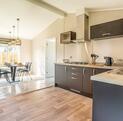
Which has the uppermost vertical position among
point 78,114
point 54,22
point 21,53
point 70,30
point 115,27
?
point 54,22

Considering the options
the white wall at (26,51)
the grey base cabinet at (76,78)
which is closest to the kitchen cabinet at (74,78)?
the grey base cabinet at (76,78)

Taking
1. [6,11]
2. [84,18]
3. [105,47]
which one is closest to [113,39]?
[105,47]

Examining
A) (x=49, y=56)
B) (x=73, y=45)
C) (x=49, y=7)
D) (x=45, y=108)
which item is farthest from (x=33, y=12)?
(x=45, y=108)

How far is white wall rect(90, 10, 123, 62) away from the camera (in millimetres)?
3571

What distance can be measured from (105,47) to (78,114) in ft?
7.49

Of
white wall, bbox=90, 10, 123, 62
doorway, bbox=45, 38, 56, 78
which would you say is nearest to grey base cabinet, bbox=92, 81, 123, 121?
white wall, bbox=90, 10, 123, 62

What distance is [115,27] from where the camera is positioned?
3.19m

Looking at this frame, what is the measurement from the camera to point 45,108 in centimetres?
279

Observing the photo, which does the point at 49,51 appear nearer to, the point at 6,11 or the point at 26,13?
the point at 26,13

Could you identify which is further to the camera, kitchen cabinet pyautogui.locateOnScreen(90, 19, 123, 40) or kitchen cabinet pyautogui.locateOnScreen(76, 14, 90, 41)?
kitchen cabinet pyautogui.locateOnScreen(76, 14, 90, 41)

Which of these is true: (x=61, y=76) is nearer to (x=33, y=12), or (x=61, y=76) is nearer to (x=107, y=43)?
(x=107, y=43)

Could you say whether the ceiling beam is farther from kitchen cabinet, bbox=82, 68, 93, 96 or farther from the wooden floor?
the wooden floor

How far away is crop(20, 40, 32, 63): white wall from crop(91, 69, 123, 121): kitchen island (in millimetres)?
6421

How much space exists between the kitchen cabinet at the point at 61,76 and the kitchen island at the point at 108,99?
2725 mm
